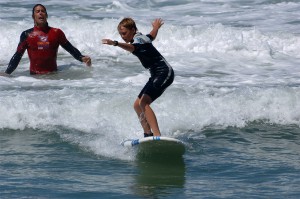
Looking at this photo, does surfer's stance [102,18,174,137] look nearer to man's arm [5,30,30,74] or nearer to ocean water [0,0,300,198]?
ocean water [0,0,300,198]

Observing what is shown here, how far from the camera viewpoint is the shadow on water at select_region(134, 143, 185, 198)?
6.98 meters

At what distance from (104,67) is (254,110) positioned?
394 centimetres

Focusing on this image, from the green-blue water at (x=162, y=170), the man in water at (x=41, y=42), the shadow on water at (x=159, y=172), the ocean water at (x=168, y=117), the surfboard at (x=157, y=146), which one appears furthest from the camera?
the man in water at (x=41, y=42)

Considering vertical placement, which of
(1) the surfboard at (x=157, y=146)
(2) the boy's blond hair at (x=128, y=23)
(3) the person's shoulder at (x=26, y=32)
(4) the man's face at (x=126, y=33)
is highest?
(2) the boy's blond hair at (x=128, y=23)

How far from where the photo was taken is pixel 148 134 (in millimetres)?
8094

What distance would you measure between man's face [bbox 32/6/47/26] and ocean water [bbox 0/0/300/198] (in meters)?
0.99

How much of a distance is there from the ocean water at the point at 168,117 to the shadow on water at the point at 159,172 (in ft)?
0.06

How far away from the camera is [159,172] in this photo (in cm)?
763

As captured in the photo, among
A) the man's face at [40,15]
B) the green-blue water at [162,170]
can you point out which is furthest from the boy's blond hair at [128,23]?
the man's face at [40,15]

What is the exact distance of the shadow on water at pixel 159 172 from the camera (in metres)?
6.98

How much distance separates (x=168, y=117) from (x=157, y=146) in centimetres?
205

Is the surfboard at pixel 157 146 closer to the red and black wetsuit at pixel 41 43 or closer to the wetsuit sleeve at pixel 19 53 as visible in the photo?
the red and black wetsuit at pixel 41 43

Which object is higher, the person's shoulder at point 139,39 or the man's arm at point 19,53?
the person's shoulder at point 139,39

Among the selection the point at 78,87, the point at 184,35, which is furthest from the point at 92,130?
the point at 184,35
